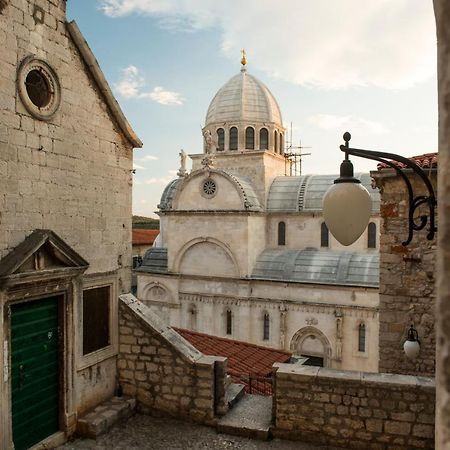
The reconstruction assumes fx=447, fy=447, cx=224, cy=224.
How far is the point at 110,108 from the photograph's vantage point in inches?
302

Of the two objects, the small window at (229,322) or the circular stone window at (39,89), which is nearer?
the circular stone window at (39,89)

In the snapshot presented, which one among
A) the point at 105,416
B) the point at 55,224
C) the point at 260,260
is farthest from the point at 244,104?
the point at 105,416

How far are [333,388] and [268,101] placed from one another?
23043 millimetres

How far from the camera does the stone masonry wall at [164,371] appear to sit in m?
7.01

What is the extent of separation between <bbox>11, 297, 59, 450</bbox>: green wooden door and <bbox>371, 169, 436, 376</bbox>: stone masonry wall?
238 inches

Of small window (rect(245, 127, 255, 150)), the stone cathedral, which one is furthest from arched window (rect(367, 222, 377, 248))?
small window (rect(245, 127, 255, 150))

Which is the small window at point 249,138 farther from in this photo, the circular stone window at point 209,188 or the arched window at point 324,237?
the arched window at point 324,237

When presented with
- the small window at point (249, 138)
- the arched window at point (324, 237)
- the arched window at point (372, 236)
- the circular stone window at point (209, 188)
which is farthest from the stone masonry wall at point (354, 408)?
the small window at point (249, 138)

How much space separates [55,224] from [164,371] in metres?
2.91

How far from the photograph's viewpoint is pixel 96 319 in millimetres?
7289

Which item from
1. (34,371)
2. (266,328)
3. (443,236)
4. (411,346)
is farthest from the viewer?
(266,328)

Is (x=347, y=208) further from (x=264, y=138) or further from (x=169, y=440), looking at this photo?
(x=264, y=138)

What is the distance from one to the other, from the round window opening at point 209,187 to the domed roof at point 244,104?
17.4 ft

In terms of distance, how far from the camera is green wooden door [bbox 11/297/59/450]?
588 centimetres
